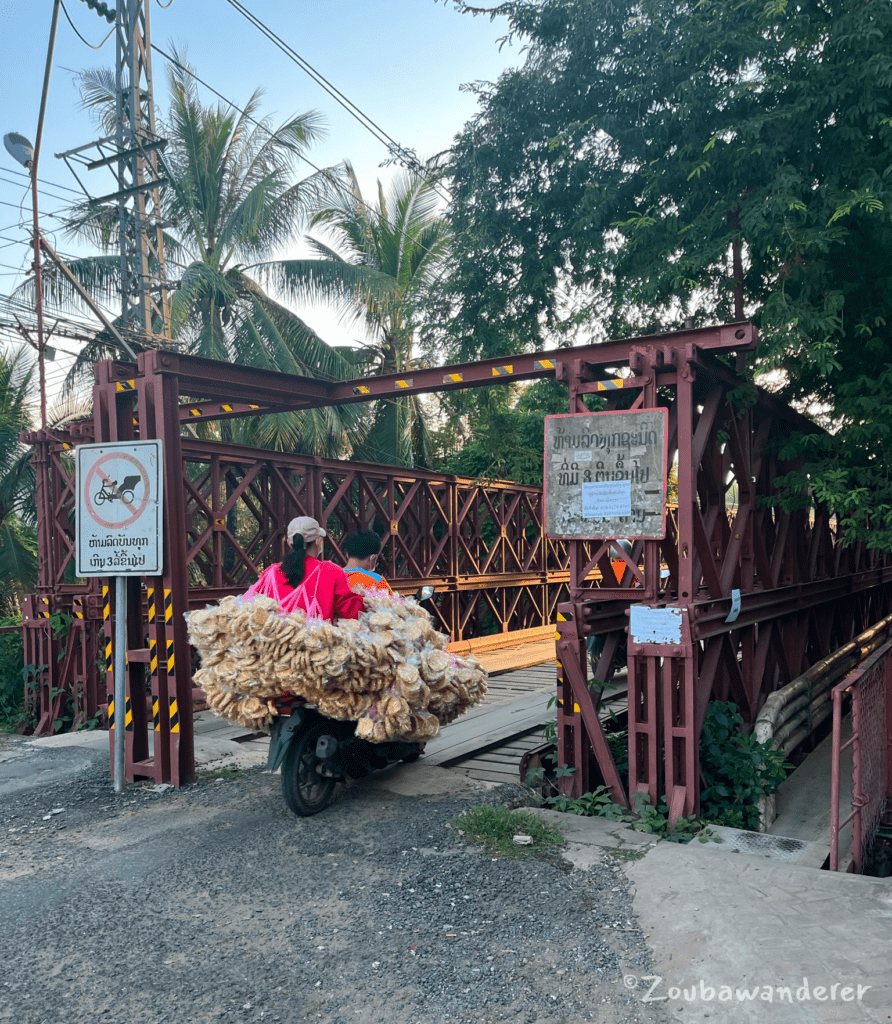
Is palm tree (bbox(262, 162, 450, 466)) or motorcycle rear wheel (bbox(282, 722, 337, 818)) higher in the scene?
palm tree (bbox(262, 162, 450, 466))

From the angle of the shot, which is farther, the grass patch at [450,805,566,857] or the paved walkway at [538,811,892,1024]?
the grass patch at [450,805,566,857]

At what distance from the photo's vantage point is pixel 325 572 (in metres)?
6.14

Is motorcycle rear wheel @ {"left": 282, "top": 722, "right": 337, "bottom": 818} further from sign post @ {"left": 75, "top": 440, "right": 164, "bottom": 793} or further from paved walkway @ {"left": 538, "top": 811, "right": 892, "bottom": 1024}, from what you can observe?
paved walkway @ {"left": 538, "top": 811, "right": 892, "bottom": 1024}

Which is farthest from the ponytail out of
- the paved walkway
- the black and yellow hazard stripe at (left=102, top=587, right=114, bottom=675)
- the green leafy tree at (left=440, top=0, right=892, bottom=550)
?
the green leafy tree at (left=440, top=0, right=892, bottom=550)

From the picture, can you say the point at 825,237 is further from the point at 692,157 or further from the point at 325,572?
the point at 325,572

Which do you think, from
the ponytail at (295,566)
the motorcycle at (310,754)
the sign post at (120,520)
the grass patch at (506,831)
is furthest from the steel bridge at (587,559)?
the ponytail at (295,566)

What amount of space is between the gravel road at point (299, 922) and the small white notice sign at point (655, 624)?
65.5 inches

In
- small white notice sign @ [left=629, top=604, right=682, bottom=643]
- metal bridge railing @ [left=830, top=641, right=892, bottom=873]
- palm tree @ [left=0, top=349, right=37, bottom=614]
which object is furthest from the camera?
palm tree @ [left=0, top=349, right=37, bottom=614]

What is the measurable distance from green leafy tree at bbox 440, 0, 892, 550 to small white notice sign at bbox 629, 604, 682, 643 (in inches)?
114

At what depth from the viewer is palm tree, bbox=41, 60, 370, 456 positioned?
1972 centimetres

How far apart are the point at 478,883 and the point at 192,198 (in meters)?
19.2

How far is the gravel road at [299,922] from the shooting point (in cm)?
386

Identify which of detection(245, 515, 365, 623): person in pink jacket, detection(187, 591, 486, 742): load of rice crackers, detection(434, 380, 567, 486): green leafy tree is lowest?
detection(187, 591, 486, 742): load of rice crackers

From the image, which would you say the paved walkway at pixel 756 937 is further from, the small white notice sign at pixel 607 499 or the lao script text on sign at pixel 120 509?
the lao script text on sign at pixel 120 509
